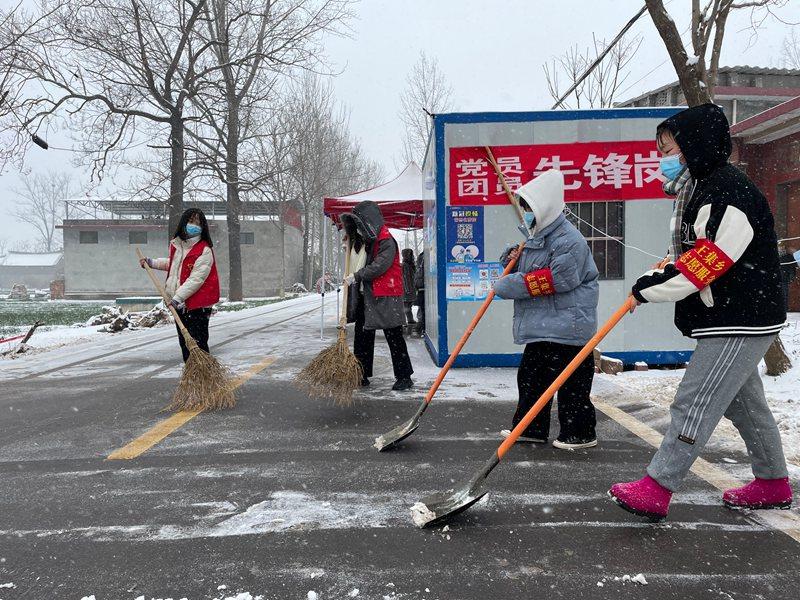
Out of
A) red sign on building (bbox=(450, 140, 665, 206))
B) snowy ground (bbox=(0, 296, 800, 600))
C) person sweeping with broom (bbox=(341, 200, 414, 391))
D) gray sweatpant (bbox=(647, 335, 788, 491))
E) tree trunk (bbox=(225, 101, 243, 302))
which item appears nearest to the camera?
snowy ground (bbox=(0, 296, 800, 600))

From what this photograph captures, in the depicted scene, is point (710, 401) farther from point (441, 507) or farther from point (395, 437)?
point (395, 437)

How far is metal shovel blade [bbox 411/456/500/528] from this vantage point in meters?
2.53

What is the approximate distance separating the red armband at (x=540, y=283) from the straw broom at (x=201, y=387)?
9.72ft

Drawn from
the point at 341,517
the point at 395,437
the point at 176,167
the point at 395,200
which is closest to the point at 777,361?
the point at 395,437

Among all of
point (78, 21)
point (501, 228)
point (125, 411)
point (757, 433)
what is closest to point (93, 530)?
point (125, 411)

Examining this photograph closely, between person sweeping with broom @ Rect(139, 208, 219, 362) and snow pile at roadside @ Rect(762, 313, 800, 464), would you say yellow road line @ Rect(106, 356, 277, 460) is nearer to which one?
person sweeping with broom @ Rect(139, 208, 219, 362)

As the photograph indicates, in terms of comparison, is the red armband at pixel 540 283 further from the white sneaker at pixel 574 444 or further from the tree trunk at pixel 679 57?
the tree trunk at pixel 679 57

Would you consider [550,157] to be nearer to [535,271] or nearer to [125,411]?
[535,271]

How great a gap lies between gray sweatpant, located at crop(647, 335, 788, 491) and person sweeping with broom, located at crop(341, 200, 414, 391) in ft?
10.2

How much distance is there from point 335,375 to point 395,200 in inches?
264

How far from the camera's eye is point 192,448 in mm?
3834

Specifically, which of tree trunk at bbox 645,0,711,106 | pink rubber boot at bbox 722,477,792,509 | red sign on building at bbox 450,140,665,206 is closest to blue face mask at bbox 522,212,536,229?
pink rubber boot at bbox 722,477,792,509

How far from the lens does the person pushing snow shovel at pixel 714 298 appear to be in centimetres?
236

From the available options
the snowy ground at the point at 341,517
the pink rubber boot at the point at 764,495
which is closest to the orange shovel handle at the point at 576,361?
the snowy ground at the point at 341,517
